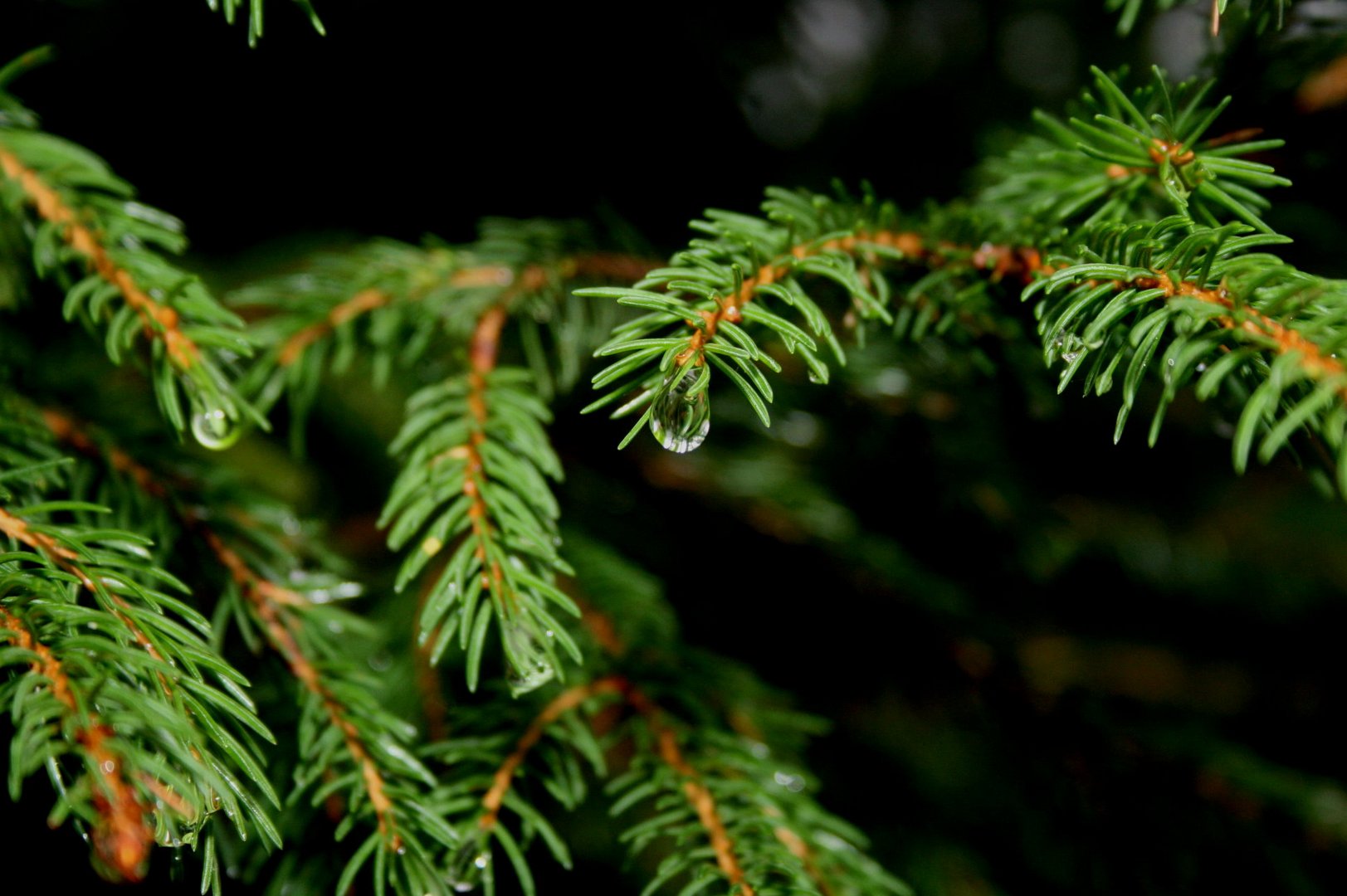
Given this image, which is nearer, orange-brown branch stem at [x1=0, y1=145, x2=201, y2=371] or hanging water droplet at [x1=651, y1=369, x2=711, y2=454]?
hanging water droplet at [x1=651, y1=369, x2=711, y2=454]

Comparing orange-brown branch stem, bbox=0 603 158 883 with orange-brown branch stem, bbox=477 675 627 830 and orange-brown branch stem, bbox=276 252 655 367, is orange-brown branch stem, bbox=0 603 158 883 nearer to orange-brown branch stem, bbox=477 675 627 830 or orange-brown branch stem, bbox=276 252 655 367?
orange-brown branch stem, bbox=477 675 627 830

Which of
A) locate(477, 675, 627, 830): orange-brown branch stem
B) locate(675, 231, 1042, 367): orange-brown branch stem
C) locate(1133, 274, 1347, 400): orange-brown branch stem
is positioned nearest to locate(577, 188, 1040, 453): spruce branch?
locate(675, 231, 1042, 367): orange-brown branch stem

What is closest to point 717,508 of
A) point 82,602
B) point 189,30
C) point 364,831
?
point 364,831

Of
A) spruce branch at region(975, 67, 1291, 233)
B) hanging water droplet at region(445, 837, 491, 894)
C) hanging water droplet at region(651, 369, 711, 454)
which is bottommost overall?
hanging water droplet at region(445, 837, 491, 894)

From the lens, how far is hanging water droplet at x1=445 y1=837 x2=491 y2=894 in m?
0.53

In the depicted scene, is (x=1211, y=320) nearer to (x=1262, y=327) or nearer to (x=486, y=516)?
(x=1262, y=327)

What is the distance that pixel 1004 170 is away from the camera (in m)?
0.69

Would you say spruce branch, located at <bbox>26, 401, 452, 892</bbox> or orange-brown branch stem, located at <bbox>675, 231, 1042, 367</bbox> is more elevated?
orange-brown branch stem, located at <bbox>675, 231, 1042, 367</bbox>

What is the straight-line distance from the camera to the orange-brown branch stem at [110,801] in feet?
1.07

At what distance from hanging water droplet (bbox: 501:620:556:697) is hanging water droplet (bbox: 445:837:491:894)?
114mm

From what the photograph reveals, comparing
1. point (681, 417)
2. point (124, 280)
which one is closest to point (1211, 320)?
point (681, 417)

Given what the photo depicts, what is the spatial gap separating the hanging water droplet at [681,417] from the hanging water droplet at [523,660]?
5.5 inches

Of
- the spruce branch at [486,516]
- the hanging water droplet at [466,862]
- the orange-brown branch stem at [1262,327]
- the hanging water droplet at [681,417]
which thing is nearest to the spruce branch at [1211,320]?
the orange-brown branch stem at [1262,327]

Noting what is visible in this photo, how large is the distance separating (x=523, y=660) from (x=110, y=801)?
0.67 feet
